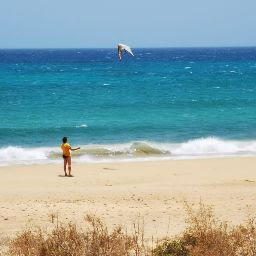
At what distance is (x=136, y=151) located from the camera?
26625 millimetres

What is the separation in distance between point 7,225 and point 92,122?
76.9ft

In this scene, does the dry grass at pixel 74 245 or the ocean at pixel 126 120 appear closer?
the dry grass at pixel 74 245

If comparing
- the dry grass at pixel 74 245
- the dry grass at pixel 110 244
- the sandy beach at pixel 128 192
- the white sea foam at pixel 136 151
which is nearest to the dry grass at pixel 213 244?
the dry grass at pixel 110 244

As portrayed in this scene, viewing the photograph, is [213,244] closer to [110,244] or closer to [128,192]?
[110,244]

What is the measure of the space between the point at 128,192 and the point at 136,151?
10329 mm

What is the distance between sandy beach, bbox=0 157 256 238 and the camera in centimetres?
1312

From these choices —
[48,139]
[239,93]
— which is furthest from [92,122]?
[239,93]

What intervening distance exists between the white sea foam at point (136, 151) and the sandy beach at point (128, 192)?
85.5 inches

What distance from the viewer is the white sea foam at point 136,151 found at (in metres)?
24.8

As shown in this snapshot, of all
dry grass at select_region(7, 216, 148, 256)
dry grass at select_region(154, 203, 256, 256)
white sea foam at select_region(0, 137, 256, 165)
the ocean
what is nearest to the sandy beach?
white sea foam at select_region(0, 137, 256, 165)

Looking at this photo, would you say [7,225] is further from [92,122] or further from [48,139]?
[92,122]

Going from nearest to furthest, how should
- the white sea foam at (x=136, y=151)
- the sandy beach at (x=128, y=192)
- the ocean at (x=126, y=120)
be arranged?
the sandy beach at (x=128, y=192) < the white sea foam at (x=136, y=151) < the ocean at (x=126, y=120)

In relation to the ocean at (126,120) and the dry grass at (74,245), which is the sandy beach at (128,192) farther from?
the ocean at (126,120)

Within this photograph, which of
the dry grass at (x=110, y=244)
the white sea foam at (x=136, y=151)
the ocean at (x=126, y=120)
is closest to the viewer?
the dry grass at (x=110, y=244)
